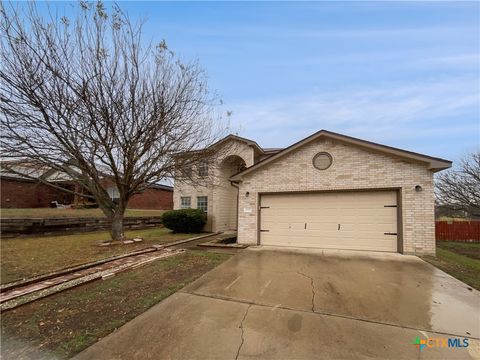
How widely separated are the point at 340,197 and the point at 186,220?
324 inches

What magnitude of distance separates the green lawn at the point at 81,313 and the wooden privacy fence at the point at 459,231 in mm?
18169

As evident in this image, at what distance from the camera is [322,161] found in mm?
9148

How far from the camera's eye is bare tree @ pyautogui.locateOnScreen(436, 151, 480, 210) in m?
19.4

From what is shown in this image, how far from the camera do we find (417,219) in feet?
25.7

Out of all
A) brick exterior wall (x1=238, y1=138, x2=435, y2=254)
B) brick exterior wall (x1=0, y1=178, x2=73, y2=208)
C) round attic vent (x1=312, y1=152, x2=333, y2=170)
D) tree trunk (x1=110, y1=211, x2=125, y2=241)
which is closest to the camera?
brick exterior wall (x1=238, y1=138, x2=435, y2=254)

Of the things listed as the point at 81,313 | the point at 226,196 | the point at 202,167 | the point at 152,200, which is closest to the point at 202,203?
the point at 226,196

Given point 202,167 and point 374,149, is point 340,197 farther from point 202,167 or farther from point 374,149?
point 202,167

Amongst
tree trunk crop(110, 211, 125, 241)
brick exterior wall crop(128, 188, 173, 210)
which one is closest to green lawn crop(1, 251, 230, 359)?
tree trunk crop(110, 211, 125, 241)

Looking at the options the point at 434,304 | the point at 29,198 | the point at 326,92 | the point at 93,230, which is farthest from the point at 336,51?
the point at 29,198

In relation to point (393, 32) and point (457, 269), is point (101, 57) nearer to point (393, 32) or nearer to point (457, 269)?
point (393, 32)

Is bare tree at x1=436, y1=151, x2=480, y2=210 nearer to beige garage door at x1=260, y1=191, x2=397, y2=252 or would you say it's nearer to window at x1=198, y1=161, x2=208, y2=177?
beige garage door at x1=260, y1=191, x2=397, y2=252

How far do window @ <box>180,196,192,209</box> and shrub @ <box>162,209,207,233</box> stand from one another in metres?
1.54

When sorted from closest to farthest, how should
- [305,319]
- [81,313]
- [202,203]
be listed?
[305,319] → [81,313] → [202,203]

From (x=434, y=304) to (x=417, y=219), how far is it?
4667 millimetres
